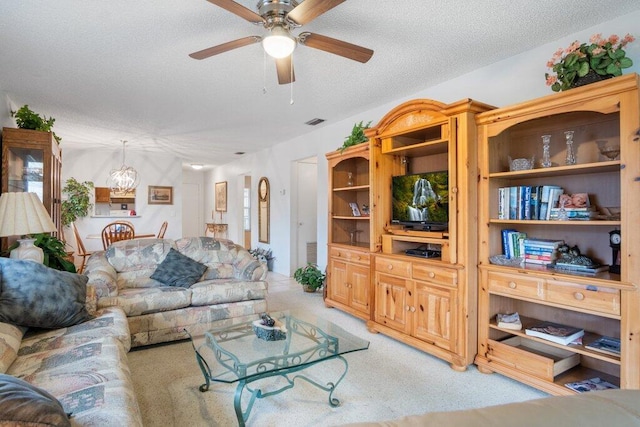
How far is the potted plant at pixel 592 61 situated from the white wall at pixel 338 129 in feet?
1.37

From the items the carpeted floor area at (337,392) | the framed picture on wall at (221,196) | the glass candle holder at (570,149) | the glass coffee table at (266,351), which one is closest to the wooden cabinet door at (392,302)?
the carpeted floor area at (337,392)

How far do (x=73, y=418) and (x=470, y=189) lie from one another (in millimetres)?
2660

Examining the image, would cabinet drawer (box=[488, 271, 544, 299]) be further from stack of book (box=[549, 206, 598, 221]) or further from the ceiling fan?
the ceiling fan

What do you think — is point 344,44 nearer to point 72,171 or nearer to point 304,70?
point 304,70

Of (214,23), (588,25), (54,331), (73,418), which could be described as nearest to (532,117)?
(588,25)

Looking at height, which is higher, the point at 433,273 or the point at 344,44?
the point at 344,44

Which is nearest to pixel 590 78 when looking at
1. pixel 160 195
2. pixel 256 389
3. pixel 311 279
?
pixel 256 389

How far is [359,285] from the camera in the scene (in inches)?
149

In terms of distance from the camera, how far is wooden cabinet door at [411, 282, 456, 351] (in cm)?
269

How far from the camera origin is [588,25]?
2.40 meters

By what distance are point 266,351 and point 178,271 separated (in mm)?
1856

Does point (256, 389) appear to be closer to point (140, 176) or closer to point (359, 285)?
point (359, 285)

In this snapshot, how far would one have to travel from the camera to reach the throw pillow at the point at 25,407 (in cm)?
→ 77

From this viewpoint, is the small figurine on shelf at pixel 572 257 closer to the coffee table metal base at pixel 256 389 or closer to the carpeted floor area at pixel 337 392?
the carpeted floor area at pixel 337 392
